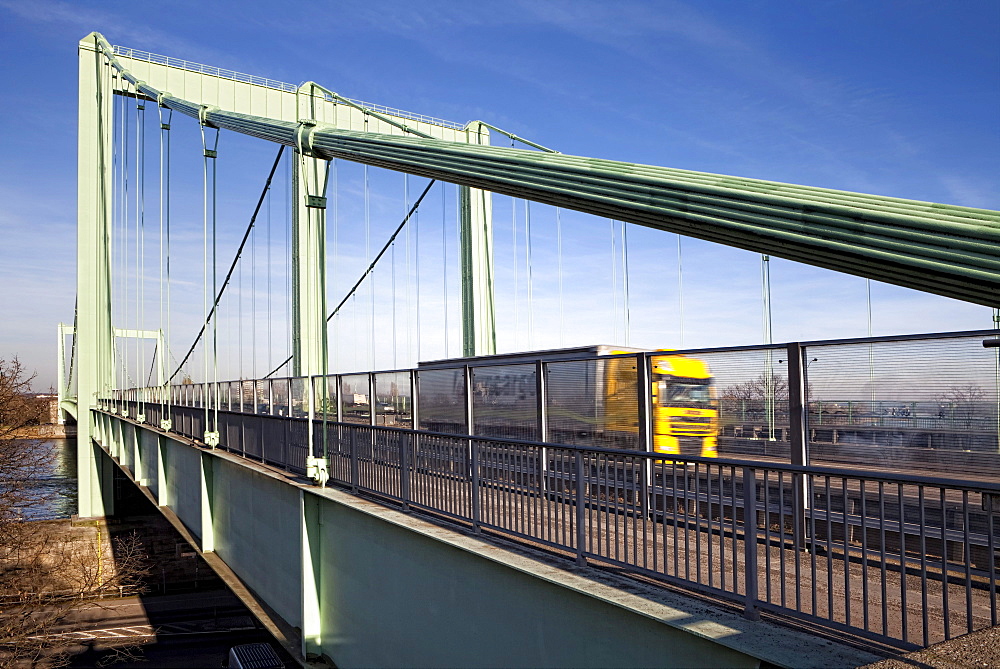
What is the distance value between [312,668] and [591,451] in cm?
440

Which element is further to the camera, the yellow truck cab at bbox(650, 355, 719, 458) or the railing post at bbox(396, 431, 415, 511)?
the railing post at bbox(396, 431, 415, 511)

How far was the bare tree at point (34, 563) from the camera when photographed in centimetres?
1705

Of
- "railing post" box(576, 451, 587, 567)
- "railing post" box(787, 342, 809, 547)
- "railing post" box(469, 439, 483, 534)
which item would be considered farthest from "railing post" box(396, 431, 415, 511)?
"railing post" box(787, 342, 809, 547)

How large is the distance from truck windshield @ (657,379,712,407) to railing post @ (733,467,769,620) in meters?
2.60

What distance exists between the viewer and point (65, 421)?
3199 inches

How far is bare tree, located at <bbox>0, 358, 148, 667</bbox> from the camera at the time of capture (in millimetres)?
17047

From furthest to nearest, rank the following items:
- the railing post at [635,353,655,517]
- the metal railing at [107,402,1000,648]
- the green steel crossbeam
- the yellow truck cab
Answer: the railing post at [635,353,655,517] → the yellow truck cab → the metal railing at [107,402,1000,648] → the green steel crossbeam

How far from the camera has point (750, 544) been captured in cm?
376

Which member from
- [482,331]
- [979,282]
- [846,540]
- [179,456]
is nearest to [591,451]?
[846,540]

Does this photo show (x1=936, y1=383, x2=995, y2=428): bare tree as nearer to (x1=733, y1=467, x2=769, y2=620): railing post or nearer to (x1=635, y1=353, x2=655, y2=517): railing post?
(x1=733, y1=467, x2=769, y2=620): railing post

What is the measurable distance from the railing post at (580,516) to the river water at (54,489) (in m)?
26.1

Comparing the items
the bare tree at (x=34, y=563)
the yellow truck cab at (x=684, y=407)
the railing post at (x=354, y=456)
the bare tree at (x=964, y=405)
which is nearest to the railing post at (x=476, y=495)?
the yellow truck cab at (x=684, y=407)

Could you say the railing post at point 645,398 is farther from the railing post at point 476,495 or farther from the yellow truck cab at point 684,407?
the railing post at point 476,495

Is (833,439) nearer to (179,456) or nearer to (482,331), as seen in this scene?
(179,456)
